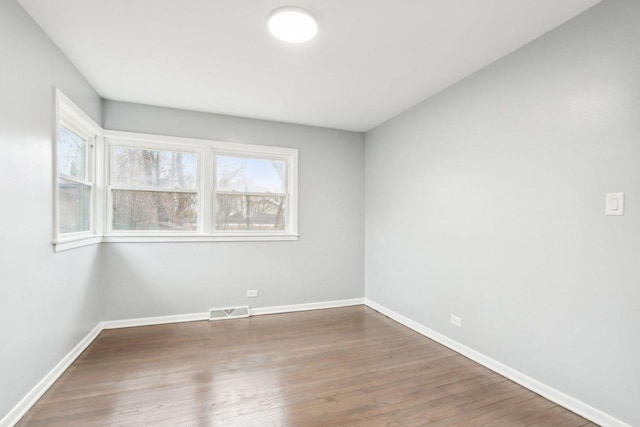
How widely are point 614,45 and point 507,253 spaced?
148cm

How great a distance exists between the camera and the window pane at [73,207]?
2604 millimetres

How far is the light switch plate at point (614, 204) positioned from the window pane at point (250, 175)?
3265 millimetres

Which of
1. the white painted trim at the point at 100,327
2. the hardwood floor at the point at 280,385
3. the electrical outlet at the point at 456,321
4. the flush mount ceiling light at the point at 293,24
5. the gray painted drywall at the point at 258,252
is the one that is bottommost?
the hardwood floor at the point at 280,385

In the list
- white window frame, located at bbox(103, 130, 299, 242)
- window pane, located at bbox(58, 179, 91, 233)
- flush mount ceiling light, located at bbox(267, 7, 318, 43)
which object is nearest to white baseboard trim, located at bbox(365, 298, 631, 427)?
white window frame, located at bbox(103, 130, 299, 242)

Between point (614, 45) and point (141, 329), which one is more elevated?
point (614, 45)

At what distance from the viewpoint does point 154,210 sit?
3658mm

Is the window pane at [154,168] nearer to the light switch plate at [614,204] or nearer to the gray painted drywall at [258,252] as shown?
the gray painted drywall at [258,252]

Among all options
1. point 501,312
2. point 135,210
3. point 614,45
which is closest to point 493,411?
point 501,312

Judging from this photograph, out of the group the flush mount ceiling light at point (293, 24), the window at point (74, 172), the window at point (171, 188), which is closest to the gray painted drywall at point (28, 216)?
the window at point (74, 172)

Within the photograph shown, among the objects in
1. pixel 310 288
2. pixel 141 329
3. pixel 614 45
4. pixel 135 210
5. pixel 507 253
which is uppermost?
pixel 614 45

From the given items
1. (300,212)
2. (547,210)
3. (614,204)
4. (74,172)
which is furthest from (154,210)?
(614,204)

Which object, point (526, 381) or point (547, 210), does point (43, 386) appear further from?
point (547, 210)

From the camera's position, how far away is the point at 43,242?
7.09 ft

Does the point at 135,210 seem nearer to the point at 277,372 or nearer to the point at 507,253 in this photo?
the point at 277,372
